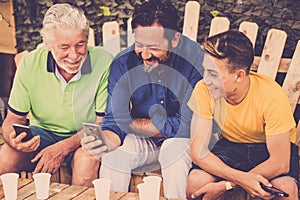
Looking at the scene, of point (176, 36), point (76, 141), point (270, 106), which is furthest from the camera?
point (76, 141)

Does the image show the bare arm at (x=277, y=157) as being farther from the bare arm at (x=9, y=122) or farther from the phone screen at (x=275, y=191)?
the bare arm at (x=9, y=122)

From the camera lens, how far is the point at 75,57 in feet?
13.4

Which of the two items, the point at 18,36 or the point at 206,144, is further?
the point at 18,36

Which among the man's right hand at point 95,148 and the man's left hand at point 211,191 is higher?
the man's right hand at point 95,148

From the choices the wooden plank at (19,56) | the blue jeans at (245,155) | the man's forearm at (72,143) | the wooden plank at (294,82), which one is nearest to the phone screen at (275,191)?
the blue jeans at (245,155)

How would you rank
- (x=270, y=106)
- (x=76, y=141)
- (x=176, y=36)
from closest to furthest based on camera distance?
(x=270, y=106) → (x=176, y=36) → (x=76, y=141)

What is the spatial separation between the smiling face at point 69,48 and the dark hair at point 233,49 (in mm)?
845

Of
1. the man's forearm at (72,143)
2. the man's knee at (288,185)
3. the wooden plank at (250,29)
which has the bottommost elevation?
the man's forearm at (72,143)

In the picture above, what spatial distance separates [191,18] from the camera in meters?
3.93

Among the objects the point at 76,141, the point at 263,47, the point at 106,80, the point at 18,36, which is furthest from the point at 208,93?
the point at 18,36

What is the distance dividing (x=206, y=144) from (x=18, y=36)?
5.10ft

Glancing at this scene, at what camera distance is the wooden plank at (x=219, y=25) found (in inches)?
149

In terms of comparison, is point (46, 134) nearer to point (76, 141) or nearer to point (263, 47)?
point (76, 141)

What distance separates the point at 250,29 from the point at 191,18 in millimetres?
393
